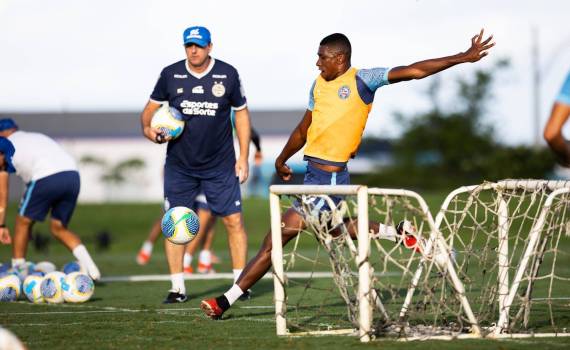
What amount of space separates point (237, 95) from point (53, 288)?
288 centimetres

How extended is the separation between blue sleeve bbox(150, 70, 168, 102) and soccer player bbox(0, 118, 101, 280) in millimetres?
2863

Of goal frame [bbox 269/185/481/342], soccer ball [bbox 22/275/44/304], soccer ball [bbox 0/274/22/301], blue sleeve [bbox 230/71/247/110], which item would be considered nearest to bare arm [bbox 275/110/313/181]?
goal frame [bbox 269/185/481/342]

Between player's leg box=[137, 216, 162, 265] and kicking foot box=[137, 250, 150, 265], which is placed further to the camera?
kicking foot box=[137, 250, 150, 265]

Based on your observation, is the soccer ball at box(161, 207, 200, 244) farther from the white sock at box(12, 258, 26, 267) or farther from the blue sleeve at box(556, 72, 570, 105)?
the blue sleeve at box(556, 72, 570, 105)

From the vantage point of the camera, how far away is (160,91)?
11320mm

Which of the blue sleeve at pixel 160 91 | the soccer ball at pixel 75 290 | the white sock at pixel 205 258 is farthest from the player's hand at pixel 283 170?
the white sock at pixel 205 258

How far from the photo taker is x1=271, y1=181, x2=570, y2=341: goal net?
7.86 m

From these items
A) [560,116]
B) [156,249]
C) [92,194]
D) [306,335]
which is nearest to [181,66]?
[306,335]

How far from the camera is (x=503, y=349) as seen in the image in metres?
7.24

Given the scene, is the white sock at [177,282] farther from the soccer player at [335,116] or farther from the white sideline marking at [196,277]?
the white sideline marking at [196,277]

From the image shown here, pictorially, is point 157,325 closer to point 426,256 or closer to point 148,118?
point 426,256

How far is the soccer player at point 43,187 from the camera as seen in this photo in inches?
535

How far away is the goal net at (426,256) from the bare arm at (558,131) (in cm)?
102

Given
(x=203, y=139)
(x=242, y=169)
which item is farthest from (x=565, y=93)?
(x=203, y=139)
